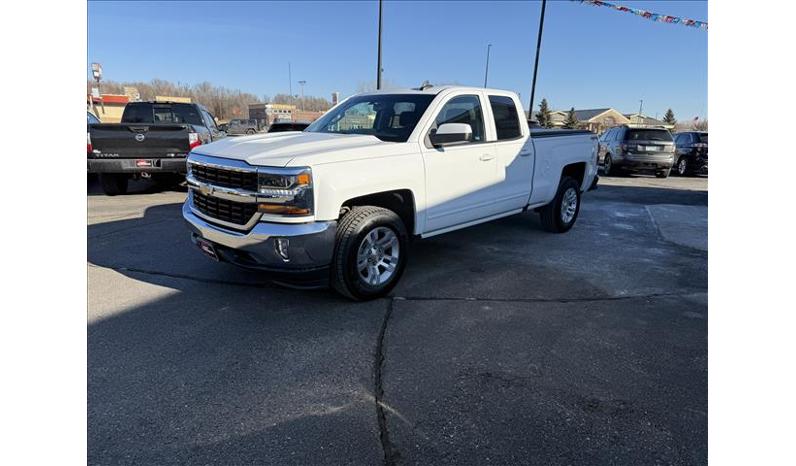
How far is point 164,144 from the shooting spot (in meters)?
8.98

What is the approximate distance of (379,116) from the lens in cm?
527

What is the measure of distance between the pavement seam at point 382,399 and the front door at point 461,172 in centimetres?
139

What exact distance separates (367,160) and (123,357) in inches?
92.8

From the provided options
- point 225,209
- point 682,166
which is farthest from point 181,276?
point 682,166

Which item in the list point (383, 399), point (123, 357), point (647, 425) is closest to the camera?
point (647, 425)

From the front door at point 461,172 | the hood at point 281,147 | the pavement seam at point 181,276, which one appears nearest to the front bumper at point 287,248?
the hood at point 281,147

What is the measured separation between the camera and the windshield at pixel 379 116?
4.91 meters

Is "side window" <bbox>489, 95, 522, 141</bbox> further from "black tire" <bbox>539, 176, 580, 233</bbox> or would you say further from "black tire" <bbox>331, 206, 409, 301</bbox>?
"black tire" <bbox>331, 206, 409, 301</bbox>

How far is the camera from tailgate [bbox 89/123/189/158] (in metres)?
8.67

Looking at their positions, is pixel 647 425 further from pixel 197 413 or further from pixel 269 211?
pixel 269 211

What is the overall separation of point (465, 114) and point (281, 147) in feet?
7.34

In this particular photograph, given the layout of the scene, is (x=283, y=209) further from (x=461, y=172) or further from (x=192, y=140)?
(x=192, y=140)

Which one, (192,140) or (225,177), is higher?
(192,140)
